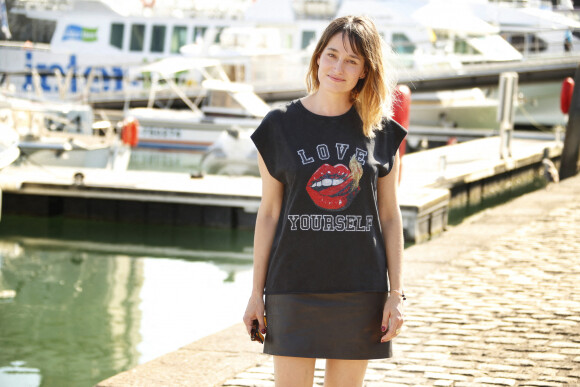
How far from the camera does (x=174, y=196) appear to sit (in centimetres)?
1223

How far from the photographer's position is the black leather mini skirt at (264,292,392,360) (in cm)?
271

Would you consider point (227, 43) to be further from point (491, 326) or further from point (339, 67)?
point (339, 67)

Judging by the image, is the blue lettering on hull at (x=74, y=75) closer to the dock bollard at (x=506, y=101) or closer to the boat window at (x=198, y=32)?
the boat window at (x=198, y=32)

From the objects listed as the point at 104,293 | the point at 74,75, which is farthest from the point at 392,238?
the point at 74,75

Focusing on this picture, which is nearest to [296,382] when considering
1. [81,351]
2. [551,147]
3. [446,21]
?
[81,351]

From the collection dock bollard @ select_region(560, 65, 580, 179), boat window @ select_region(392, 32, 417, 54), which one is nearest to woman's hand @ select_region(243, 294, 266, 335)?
dock bollard @ select_region(560, 65, 580, 179)

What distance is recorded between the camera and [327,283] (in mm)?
2699

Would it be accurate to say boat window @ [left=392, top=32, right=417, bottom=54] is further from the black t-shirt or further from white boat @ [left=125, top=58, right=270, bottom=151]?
the black t-shirt

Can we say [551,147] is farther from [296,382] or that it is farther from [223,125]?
[296,382]

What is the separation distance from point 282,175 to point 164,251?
8972 millimetres

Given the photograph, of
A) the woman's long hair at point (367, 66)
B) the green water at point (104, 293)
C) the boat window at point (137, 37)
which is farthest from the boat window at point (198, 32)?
the woman's long hair at point (367, 66)

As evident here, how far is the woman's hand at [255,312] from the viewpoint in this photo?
2793 millimetres

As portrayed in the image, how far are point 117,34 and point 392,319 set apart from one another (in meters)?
32.3

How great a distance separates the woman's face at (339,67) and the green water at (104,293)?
13.2ft
